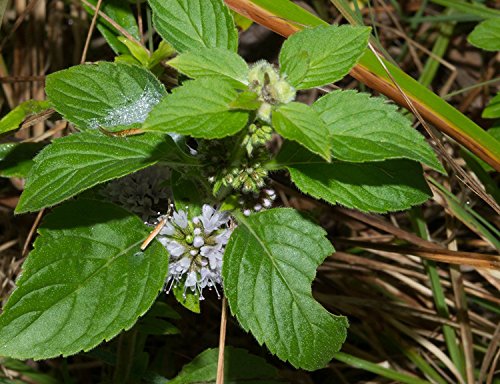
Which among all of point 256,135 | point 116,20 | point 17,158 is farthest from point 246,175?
point 116,20

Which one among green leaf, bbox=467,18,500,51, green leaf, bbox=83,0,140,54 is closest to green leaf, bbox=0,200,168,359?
green leaf, bbox=83,0,140,54

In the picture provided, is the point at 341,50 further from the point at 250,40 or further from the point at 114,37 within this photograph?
the point at 250,40

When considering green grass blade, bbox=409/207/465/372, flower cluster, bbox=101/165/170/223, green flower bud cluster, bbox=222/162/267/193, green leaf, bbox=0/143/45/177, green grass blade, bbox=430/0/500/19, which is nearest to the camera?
green flower bud cluster, bbox=222/162/267/193

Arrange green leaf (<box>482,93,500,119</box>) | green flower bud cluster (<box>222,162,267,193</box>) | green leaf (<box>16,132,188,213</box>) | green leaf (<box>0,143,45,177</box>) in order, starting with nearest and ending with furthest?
green leaf (<box>16,132,188,213</box>) < green flower bud cluster (<box>222,162,267,193</box>) < green leaf (<box>0,143,45,177</box>) < green leaf (<box>482,93,500,119</box>)

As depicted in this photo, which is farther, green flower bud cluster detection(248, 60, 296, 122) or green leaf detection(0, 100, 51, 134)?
green leaf detection(0, 100, 51, 134)

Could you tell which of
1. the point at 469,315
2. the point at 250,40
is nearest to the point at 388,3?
the point at 250,40

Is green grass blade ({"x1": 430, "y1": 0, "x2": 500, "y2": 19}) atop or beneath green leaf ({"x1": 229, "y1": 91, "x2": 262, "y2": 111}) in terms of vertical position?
beneath

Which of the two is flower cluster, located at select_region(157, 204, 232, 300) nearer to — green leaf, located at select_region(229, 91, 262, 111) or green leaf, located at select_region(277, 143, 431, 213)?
green leaf, located at select_region(277, 143, 431, 213)

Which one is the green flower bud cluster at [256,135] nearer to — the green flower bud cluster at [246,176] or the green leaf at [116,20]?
the green flower bud cluster at [246,176]
